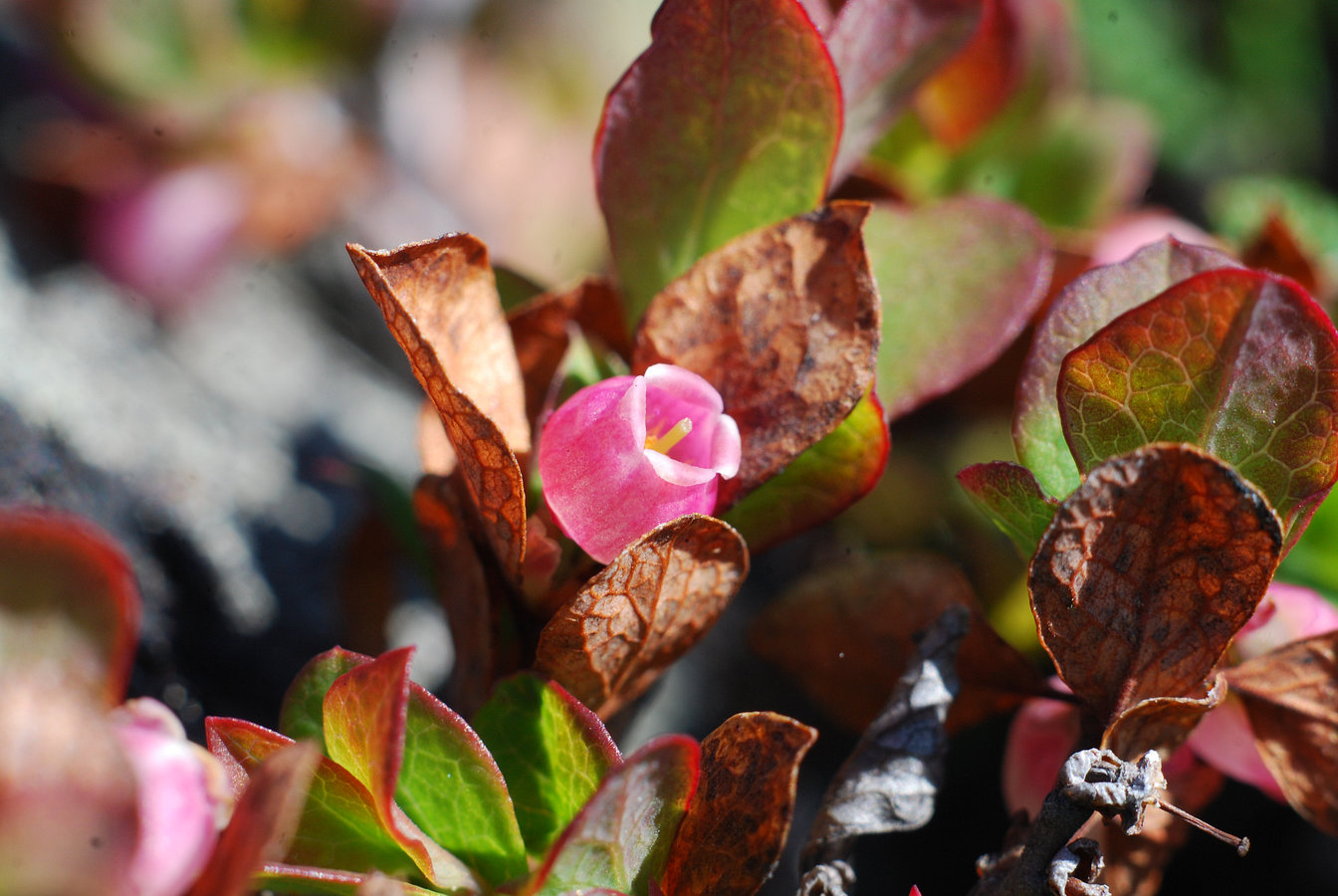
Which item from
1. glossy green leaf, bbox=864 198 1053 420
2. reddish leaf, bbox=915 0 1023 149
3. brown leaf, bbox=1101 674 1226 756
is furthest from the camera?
reddish leaf, bbox=915 0 1023 149

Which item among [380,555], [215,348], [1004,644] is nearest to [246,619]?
[380,555]

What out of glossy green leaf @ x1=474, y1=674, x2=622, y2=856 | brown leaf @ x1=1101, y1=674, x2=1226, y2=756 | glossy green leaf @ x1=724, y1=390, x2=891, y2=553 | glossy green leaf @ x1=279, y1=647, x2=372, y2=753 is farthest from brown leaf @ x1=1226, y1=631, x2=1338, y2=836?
glossy green leaf @ x1=279, y1=647, x2=372, y2=753

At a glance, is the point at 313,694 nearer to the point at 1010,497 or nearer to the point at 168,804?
the point at 168,804

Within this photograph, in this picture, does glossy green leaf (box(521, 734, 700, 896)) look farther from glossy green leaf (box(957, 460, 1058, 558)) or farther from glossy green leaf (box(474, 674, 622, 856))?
glossy green leaf (box(957, 460, 1058, 558))

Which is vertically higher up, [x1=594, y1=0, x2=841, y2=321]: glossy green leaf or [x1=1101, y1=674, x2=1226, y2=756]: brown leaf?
[x1=594, y1=0, x2=841, y2=321]: glossy green leaf

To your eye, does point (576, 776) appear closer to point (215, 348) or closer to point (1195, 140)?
point (215, 348)

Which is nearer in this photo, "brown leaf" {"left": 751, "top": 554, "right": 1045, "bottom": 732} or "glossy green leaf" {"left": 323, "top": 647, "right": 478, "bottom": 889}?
"glossy green leaf" {"left": 323, "top": 647, "right": 478, "bottom": 889}
